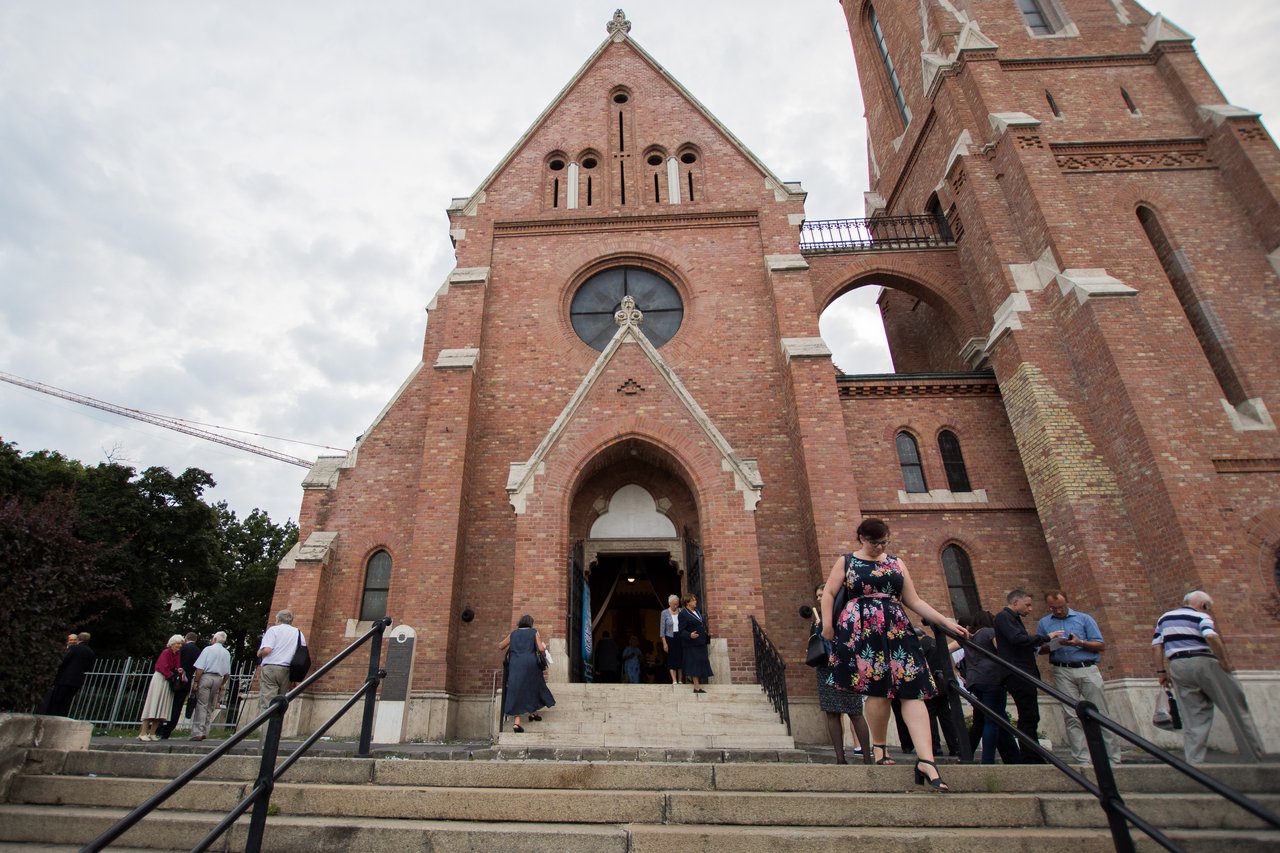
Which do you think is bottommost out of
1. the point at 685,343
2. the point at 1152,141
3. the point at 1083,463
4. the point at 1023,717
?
the point at 1023,717

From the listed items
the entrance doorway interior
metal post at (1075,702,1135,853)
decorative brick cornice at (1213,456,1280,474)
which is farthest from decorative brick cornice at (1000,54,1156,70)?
metal post at (1075,702,1135,853)

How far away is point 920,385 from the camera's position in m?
15.5

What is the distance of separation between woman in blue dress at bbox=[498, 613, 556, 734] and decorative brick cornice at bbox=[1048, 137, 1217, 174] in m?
16.7

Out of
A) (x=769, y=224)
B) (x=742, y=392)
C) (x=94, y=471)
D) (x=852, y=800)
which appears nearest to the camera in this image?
(x=852, y=800)

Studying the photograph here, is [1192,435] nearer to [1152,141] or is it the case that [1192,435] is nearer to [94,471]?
[1152,141]

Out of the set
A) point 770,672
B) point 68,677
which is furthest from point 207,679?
point 770,672

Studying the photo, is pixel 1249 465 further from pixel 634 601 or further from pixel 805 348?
pixel 634 601

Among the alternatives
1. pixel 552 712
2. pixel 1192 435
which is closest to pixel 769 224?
pixel 1192 435

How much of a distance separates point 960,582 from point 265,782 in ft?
43.7

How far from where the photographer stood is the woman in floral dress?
15.1 ft

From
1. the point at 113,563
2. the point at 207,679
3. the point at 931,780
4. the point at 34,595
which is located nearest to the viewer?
the point at 931,780

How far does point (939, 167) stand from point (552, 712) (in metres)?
18.4

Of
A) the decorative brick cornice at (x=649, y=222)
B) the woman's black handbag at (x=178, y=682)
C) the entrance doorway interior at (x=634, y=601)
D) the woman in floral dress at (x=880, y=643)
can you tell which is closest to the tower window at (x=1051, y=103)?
the decorative brick cornice at (x=649, y=222)

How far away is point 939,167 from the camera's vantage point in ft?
64.4
